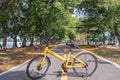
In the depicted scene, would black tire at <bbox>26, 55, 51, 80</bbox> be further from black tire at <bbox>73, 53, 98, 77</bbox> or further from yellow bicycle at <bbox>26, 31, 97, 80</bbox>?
black tire at <bbox>73, 53, 98, 77</bbox>

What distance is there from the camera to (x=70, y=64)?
33.4 feet

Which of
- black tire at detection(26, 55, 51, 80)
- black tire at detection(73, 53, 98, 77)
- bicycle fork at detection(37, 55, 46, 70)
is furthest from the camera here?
black tire at detection(73, 53, 98, 77)

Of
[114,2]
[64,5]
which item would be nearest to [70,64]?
[64,5]

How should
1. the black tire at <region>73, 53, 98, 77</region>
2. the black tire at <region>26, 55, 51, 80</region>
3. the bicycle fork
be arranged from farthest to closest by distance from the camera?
1. the black tire at <region>73, 53, 98, 77</region>
2. the bicycle fork
3. the black tire at <region>26, 55, 51, 80</region>

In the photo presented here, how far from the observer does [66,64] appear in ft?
33.1

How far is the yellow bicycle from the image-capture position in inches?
382

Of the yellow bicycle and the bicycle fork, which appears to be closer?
the yellow bicycle

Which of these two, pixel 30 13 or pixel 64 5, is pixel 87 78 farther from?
pixel 30 13

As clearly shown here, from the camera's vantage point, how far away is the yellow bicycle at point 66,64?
9.71 metres

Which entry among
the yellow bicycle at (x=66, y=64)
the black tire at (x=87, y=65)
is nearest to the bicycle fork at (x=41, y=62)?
the yellow bicycle at (x=66, y=64)

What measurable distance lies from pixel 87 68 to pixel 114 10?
97.2ft

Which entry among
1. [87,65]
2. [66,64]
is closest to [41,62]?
[66,64]

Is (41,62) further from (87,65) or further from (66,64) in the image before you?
(87,65)

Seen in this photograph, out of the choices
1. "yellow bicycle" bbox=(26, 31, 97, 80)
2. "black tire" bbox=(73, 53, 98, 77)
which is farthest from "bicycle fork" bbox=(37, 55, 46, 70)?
"black tire" bbox=(73, 53, 98, 77)
